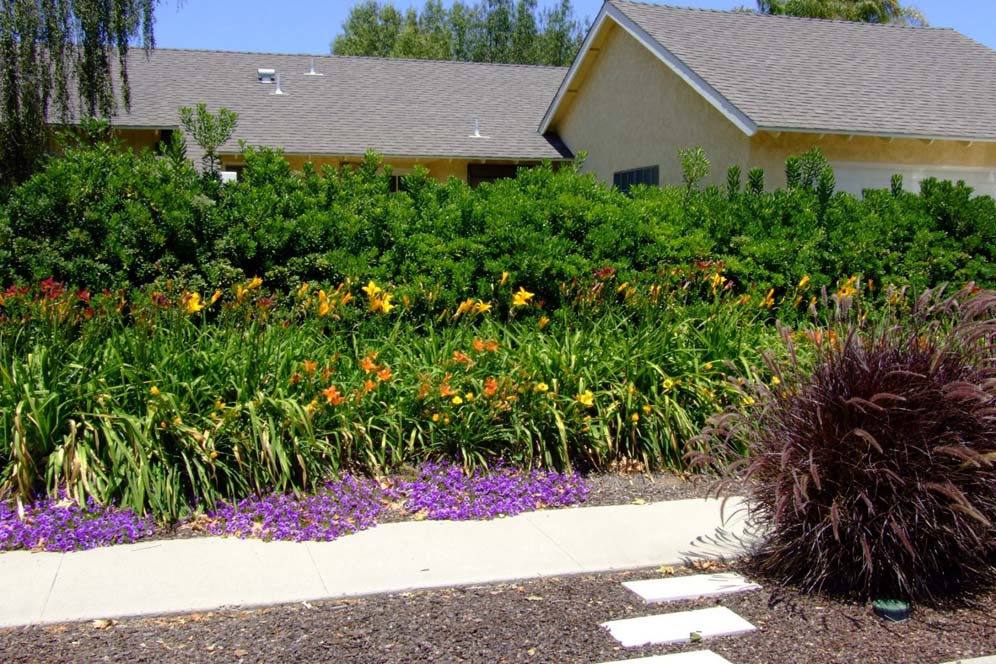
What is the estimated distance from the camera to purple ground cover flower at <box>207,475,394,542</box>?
5.41 m

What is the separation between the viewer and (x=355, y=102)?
2089 centimetres

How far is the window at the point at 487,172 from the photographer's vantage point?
20219 millimetres

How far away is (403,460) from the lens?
6.47 m

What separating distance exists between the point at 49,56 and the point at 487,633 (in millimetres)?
10792

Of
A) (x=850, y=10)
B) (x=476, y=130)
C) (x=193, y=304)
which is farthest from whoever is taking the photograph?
(x=850, y=10)

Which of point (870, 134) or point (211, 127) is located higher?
point (870, 134)

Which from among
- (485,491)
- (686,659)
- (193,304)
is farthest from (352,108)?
(686,659)

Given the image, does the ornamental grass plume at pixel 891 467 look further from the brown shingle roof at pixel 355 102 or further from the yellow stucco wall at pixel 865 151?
the brown shingle roof at pixel 355 102

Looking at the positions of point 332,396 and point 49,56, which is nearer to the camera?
point 332,396

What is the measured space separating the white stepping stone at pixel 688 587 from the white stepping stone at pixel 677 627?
0.18 meters

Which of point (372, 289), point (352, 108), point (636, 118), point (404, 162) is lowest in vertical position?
point (372, 289)

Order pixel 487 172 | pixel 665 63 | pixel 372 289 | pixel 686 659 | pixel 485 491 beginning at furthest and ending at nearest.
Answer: pixel 487 172
pixel 665 63
pixel 372 289
pixel 485 491
pixel 686 659

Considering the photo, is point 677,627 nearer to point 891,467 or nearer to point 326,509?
point 891,467

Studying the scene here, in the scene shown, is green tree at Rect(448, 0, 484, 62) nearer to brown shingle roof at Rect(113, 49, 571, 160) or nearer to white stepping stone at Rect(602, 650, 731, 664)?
brown shingle roof at Rect(113, 49, 571, 160)
